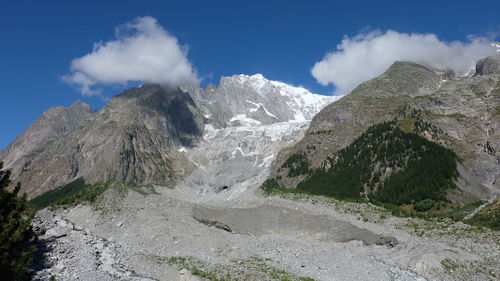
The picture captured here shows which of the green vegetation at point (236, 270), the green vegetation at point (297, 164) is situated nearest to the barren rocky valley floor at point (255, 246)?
the green vegetation at point (236, 270)

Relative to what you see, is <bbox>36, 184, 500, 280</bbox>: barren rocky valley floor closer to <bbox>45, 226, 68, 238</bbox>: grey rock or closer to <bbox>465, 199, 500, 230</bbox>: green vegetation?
<bbox>45, 226, 68, 238</bbox>: grey rock

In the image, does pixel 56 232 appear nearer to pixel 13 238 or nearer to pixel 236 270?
pixel 13 238

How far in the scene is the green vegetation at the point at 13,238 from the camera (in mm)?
26639

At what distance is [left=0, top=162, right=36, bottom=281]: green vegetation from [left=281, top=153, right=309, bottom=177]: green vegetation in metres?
127

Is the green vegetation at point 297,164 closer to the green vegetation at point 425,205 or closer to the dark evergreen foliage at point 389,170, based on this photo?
the dark evergreen foliage at point 389,170

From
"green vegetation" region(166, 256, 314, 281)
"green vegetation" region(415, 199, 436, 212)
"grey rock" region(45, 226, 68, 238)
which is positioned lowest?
"green vegetation" region(166, 256, 314, 281)

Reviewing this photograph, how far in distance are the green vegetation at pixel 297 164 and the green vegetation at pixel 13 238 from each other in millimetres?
126729

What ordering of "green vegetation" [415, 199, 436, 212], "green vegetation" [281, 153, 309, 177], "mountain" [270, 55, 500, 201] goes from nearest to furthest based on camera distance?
"green vegetation" [415, 199, 436, 212], "mountain" [270, 55, 500, 201], "green vegetation" [281, 153, 309, 177]

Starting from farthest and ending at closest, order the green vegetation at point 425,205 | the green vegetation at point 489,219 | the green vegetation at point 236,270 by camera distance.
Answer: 1. the green vegetation at point 425,205
2. the green vegetation at point 489,219
3. the green vegetation at point 236,270

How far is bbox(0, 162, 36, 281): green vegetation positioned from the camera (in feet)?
87.4

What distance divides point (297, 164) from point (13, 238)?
13945 centimetres

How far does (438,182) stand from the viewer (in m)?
97.8

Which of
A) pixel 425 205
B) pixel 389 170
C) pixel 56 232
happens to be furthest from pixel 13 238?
pixel 389 170

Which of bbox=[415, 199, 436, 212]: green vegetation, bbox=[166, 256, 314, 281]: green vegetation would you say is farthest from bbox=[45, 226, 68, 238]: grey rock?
bbox=[415, 199, 436, 212]: green vegetation
